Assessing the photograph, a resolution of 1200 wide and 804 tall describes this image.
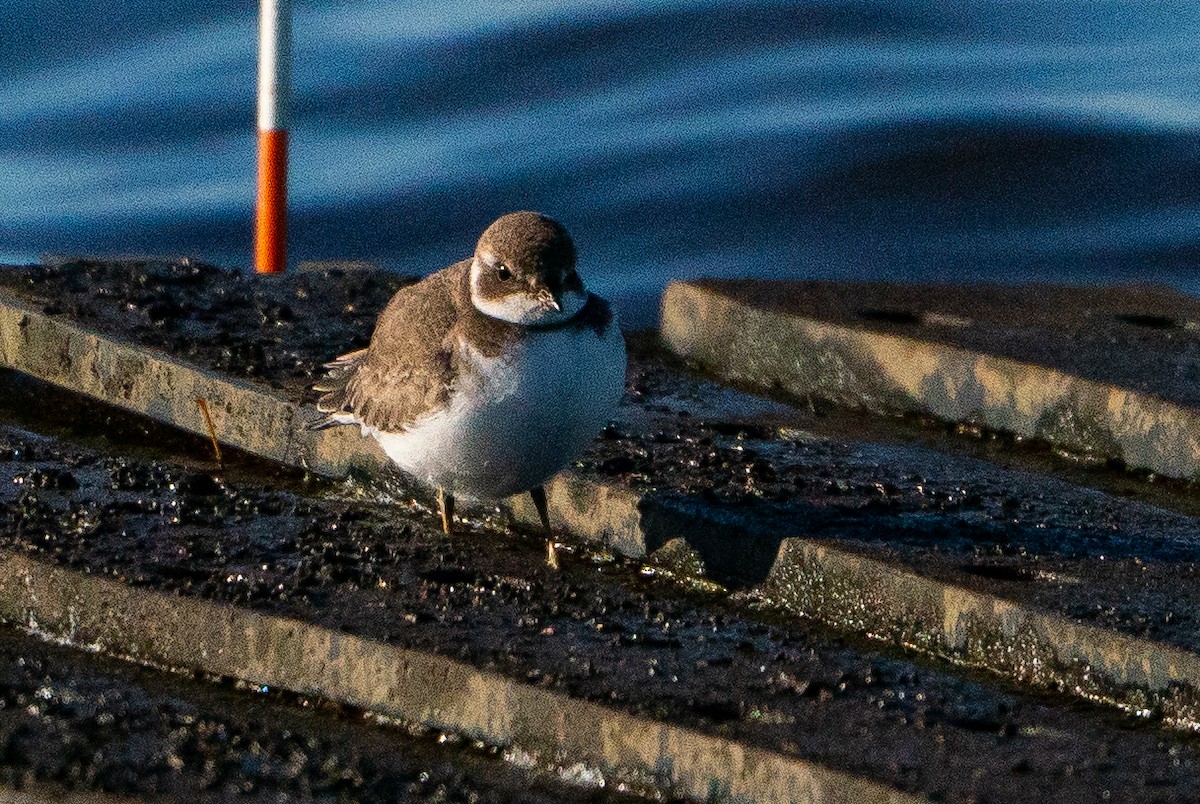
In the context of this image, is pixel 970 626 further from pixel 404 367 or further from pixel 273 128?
pixel 273 128

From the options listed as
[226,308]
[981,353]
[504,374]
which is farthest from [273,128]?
[504,374]

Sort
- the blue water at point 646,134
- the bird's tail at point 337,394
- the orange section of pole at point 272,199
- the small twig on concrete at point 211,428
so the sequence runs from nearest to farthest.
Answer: the bird's tail at point 337,394, the small twig on concrete at point 211,428, the orange section of pole at point 272,199, the blue water at point 646,134

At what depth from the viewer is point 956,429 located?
5.91 metres

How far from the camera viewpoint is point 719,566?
15.6 ft

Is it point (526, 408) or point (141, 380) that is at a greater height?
point (526, 408)

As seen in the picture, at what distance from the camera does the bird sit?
4.52 metres

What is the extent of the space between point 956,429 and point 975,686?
6.34ft

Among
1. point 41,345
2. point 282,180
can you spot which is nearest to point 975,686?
point 41,345

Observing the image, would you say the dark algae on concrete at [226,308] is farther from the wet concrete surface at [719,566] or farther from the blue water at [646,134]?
the blue water at [646,134]

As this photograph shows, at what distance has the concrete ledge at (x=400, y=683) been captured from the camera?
11.8ft

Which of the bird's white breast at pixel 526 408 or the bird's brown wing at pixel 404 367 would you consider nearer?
the bird's white breast at pixel 526 408

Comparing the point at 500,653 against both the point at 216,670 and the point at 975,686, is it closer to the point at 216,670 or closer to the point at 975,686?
the point at 216,670

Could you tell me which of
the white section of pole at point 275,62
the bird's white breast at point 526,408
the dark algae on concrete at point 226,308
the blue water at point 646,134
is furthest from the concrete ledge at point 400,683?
the blue water at point 646,134

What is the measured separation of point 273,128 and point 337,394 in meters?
2.43
